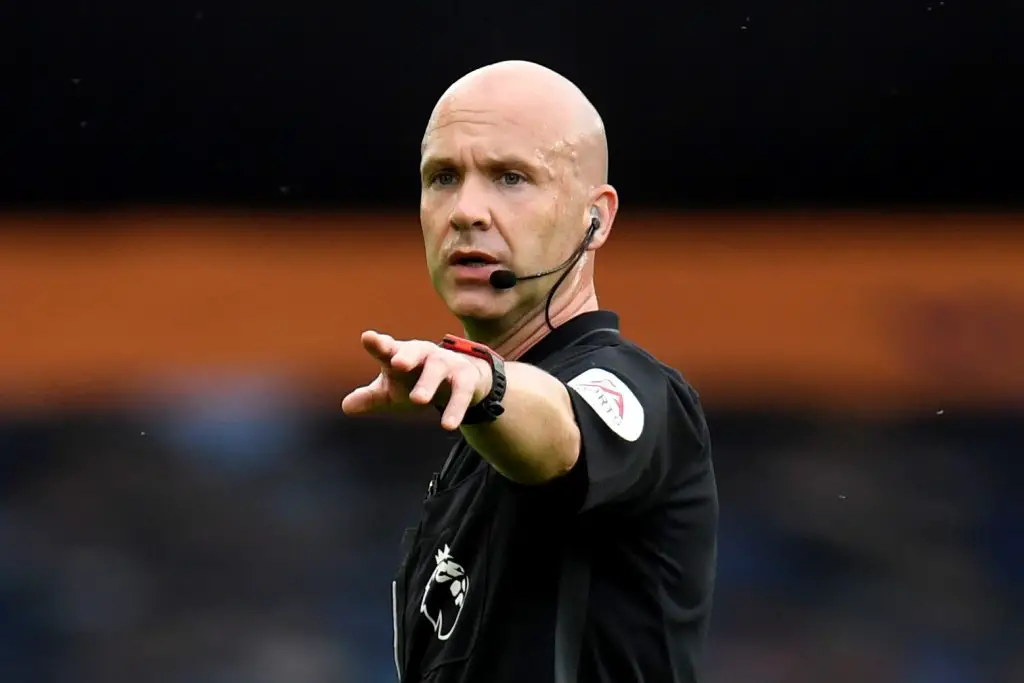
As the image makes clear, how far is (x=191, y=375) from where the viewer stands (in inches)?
167

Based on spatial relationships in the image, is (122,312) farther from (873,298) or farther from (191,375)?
(873,298)

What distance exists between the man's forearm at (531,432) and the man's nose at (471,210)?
0.35m

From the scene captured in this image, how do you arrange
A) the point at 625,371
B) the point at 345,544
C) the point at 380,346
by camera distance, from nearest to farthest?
the point at 380,346 → the point at 625,371 → the point at 345,544

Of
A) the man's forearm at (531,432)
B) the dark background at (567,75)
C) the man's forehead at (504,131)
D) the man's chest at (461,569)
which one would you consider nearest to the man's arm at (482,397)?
the man's forearm at (531,432)

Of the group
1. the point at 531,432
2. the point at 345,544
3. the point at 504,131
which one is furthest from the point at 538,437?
the point at 345,544

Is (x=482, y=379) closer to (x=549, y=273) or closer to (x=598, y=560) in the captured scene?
(x=598, y=560)

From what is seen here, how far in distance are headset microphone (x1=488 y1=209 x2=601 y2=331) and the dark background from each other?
6.40 ft

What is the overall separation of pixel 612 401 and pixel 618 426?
0.03 metres

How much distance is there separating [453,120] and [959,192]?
249cm

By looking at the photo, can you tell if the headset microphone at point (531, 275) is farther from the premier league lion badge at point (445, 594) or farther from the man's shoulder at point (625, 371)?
the premier league lion badge at point (445, 594)

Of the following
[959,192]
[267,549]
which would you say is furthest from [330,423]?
[959,192]

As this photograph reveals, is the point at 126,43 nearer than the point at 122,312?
Yes

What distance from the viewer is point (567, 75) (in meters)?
3.79

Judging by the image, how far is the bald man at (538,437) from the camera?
4.56 feet
